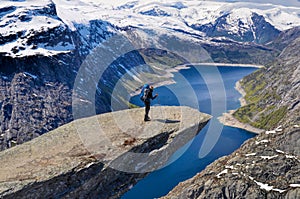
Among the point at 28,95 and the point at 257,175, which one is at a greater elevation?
the point at 257,175

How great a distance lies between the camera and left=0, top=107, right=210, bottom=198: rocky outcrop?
1467 cm

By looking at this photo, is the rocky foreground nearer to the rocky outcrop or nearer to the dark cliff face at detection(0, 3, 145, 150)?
the rocky outcrop

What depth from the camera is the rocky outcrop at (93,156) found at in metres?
14.7

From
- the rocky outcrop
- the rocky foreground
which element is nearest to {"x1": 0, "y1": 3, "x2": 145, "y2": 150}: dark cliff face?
the rocky foreground

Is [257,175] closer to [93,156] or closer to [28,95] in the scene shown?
[93,156]

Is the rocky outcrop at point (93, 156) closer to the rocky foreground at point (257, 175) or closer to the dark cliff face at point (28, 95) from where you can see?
the rocky foreground at point (257, 175)

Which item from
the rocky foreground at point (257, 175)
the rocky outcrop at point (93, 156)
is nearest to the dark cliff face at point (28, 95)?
the rocky foreground at point (257, 175)

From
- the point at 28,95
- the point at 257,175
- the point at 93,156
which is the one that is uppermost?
the point at 93,156

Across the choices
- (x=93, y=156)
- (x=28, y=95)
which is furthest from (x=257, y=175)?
(x=28, y=95)

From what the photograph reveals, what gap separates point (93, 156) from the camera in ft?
53.0

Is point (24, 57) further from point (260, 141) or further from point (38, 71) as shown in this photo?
point (260, 141)

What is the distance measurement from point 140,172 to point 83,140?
326cm

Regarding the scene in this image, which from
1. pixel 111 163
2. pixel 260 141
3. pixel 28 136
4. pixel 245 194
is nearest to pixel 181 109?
pixel 111 163

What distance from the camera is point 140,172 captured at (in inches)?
693
